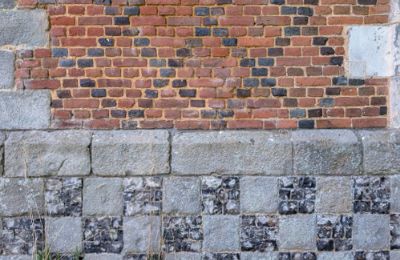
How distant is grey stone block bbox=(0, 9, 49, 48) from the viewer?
3717mm

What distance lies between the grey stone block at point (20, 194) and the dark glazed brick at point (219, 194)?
129cm

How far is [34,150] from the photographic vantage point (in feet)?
12.0

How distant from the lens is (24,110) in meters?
3.74

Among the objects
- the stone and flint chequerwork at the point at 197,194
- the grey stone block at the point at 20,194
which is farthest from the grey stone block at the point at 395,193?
the grey stone block at the point at 20,194

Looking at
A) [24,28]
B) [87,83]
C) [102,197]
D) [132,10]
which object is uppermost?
[132,10]

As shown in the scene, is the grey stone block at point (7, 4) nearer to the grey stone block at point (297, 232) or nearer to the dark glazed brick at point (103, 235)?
the dark glazed brick at point (103, 235)

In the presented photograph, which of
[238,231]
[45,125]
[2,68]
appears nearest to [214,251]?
[238,231]

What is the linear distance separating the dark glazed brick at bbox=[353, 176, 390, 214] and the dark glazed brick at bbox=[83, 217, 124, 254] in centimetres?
189

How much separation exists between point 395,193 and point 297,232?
0.84m

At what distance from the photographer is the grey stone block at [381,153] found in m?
3.70

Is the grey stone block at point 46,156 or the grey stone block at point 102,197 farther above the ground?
the grey stone block at point 46,156

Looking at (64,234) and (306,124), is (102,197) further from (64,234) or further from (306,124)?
(306,124)

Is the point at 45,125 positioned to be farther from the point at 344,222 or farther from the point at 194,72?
the point at 344,222

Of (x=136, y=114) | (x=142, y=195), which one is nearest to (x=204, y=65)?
(x=136, y=114)
